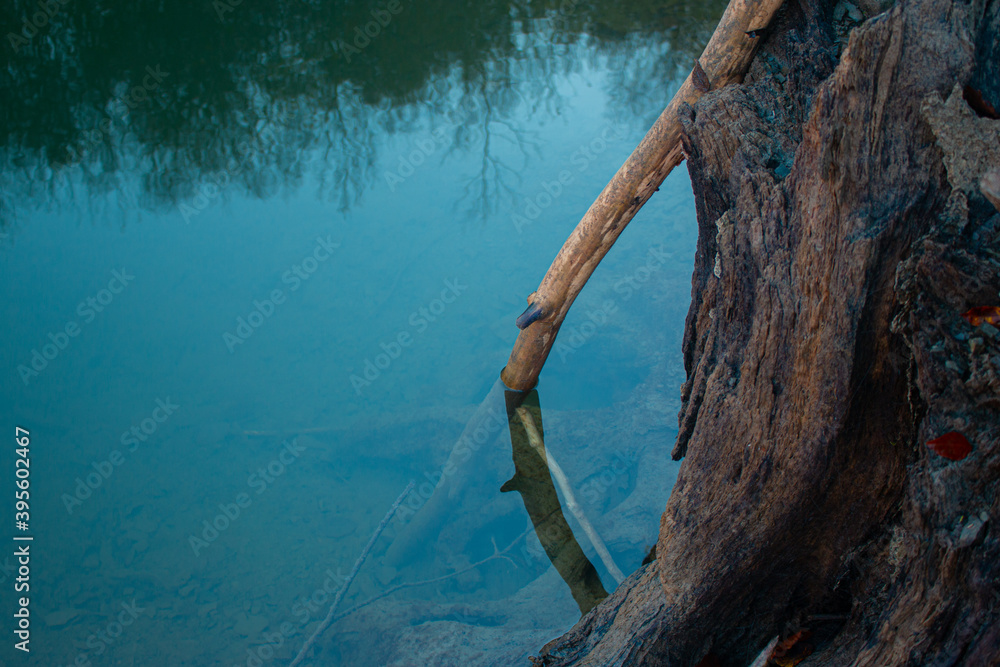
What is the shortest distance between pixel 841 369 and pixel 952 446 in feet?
1.01

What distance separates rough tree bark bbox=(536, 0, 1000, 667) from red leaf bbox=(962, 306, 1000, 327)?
0.02 metres

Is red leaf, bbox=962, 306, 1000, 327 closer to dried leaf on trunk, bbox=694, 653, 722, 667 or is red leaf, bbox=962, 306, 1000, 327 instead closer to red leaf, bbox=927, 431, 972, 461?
red leaf, bbox=927, 431, 972, 461

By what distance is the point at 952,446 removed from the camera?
1403mm

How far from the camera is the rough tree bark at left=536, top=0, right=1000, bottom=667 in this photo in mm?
1402

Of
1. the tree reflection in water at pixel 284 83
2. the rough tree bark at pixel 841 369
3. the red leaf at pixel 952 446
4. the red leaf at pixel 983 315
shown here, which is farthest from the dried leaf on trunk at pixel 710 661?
the tree reflection in water at pixel 284 83

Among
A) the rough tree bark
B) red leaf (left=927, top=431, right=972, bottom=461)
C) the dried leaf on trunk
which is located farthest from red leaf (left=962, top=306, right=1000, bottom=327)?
the dried leaf on trunk

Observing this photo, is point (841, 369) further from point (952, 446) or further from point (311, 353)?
point (311, 353)

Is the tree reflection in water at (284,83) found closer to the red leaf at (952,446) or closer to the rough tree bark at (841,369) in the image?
the rough tree bark at (841,369)

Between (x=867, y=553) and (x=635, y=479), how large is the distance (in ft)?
7.59

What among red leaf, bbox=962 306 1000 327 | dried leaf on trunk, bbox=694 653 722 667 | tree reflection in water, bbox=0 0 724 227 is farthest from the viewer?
tree reflection in water, bbox=0 0 724 227

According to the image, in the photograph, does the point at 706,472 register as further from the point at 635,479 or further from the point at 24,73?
the point at 24,73

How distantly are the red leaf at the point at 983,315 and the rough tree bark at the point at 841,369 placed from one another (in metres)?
0.02

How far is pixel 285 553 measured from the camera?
3957 mm

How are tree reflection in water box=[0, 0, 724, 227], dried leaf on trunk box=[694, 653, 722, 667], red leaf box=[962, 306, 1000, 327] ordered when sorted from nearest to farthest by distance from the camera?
red leaf box=[962, 306, 1000, 327], dried leaf on trunk box=[694, 653, 722, 667], tree reflection in water box=[0, 0, 724, 227]
